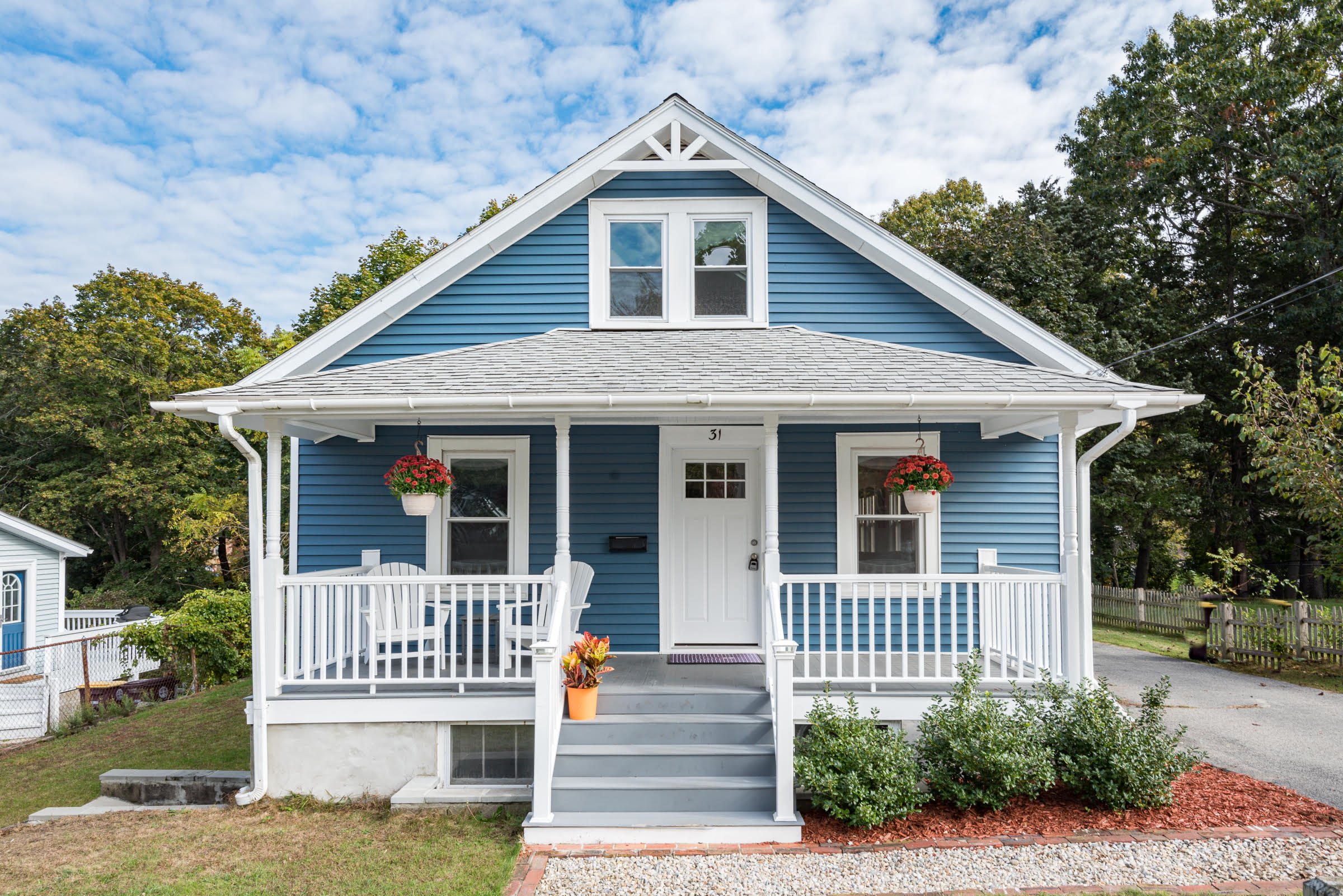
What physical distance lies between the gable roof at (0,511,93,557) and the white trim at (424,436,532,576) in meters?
14.5

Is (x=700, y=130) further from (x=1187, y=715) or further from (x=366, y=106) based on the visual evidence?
(x=366, y=106)

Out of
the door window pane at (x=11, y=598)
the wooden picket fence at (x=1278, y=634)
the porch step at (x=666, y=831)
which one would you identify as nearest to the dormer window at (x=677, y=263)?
the porch step at (x=666, y=831)

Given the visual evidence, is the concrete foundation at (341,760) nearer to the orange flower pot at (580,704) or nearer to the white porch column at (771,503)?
the orange flower pot at (580,704)

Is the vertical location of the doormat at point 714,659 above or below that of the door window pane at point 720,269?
below

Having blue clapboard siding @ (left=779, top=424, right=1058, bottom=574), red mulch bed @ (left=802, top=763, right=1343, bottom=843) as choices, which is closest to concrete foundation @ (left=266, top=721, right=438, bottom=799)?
red mulch bed @ (left=802, top=763, right=1343, bottom=843)

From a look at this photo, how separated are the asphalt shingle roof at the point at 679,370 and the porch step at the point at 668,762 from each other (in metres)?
2.66

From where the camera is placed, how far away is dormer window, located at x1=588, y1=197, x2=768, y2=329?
8141 millimetres

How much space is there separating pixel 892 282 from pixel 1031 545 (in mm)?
3084

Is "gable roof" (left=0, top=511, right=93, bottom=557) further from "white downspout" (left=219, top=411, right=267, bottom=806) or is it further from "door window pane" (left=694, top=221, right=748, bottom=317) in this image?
"door window pane" (left=694, top=221, right=748, bottom=317)

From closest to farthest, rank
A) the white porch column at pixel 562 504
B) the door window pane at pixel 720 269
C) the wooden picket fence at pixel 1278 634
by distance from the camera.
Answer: the white porch column at pixel 562 504 < the door window pane at pixel 720 269 < the wooden picket fence at pixel 1278 634

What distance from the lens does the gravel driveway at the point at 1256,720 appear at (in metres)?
6.29

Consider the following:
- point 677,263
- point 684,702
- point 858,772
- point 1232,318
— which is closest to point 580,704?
point 684,702

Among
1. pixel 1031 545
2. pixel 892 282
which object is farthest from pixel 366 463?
pixel 1031 545

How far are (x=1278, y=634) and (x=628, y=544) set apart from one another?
10615 millimetres
